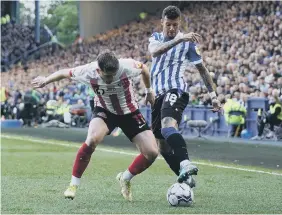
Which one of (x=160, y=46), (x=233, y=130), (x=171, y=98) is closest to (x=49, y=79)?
(x=160, y=46)

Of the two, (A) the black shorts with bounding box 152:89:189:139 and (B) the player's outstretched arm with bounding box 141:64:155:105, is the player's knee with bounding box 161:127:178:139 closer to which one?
(A) the black shorts with bounding box 152:89:189:139

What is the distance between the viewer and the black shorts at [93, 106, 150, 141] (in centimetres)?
938

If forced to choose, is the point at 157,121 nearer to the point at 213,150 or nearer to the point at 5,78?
the point at 213,150

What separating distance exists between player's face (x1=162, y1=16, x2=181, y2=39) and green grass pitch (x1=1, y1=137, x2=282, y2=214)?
1.93 m

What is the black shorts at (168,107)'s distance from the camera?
31.5ft

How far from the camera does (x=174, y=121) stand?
376 inches

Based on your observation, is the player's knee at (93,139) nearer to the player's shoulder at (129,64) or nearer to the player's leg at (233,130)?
the player's shoulder at (129,64)

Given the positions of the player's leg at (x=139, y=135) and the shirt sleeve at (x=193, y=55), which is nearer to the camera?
the player's leg at (x=139, y=135)

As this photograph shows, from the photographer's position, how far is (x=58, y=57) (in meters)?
49.1

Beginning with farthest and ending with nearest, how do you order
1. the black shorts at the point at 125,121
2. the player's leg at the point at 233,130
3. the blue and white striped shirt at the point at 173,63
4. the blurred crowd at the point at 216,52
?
the blurred crowd at the point at 216,52
the player's leg at the point at 233,130
the blue and white striped shirt at the point at 173,63
the black shorts at the point at 125,121

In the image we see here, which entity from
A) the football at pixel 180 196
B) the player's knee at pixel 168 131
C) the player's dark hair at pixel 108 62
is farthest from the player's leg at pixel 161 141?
the player's dark hair at pixel 108 62

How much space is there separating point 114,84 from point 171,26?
1.06 meters

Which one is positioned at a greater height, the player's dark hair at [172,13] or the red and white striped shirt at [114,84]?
the player's dark hair at [172,13]

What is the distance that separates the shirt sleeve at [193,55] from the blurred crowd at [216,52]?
40.8 ft
